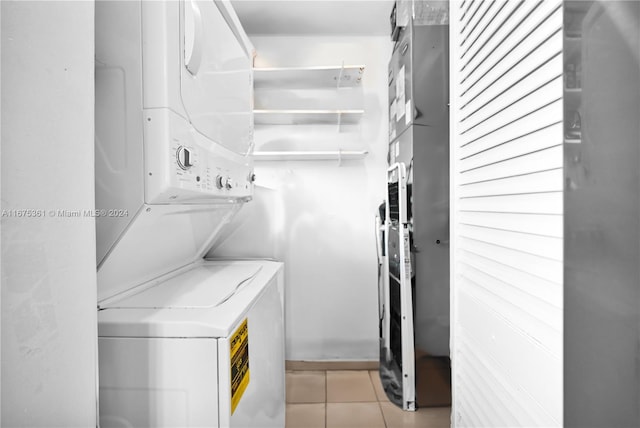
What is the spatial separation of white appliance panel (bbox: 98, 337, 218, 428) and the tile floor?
1307mm

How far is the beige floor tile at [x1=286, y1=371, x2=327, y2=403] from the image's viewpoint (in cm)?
241

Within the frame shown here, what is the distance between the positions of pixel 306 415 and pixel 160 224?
159cm

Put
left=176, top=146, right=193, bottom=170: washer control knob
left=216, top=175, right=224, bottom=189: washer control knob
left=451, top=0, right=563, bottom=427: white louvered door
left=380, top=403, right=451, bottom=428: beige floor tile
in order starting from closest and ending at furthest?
left=451, top=0, right=563, bottom=427: white louvered door < left=176, top=146, right=193, bottom=170: washer control knob < left=216, top=175, right=224, bottom=189: washer control knob < left=380, top=403, right=451, bottom=428: beige floor tile

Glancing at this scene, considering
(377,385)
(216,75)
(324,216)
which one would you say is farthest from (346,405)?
(216,75)

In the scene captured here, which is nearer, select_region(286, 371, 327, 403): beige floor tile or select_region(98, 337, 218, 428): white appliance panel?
select_region(98, 337, 218, 428): white appliance panel

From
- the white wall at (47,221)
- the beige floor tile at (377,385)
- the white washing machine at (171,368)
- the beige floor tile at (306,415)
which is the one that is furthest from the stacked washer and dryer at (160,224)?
the beige floor tile at (377,385)

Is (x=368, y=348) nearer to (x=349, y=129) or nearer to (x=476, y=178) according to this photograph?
(x=349, y=129)

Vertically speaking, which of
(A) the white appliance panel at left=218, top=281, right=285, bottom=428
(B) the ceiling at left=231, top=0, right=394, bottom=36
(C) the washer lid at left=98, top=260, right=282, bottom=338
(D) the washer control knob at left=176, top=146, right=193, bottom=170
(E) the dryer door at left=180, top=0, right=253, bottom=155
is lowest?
(A) the white appliance panel at left=218, top=281, right=285, bottom=428

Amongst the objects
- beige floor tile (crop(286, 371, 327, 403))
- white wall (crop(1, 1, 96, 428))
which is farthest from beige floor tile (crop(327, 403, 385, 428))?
white wall (crop(1, 1, 96, 428))

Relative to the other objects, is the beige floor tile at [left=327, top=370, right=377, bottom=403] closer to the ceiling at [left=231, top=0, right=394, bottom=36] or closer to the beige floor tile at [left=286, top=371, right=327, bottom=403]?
the beige floor tile at [left=286, top=371, right=327, bottom=403]

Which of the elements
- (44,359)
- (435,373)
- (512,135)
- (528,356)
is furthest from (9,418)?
(435,373)

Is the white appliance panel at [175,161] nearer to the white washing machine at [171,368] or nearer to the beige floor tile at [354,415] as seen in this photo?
the white washing machine at [171,368]

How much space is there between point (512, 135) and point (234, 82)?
1310 millimetres

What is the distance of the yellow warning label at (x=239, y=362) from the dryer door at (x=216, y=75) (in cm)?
73
